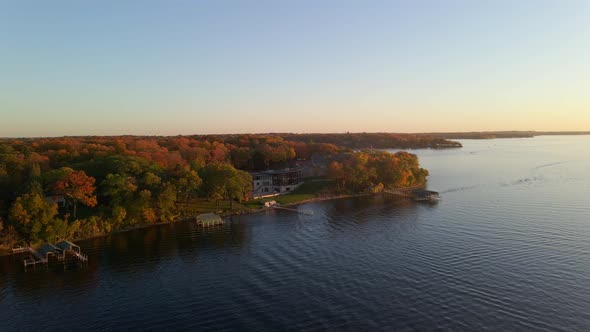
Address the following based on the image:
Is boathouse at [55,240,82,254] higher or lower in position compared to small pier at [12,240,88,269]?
higher

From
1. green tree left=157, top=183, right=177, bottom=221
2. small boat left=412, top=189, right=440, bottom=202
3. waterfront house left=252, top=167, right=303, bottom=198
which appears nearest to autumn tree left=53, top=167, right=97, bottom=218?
green tree left=157, top=183, right=177, bottom=221

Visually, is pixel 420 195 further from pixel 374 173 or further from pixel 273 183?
pixel 273 183

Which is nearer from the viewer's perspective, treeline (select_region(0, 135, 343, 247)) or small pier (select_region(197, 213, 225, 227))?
treeline (select_region(0, 135, 343, 247))

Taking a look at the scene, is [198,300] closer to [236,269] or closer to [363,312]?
[236,269]

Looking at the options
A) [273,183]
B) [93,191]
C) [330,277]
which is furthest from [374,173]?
[93,191]

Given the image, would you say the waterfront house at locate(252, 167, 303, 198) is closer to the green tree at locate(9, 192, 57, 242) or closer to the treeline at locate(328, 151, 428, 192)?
the treeline at locate(328, 151, 428, 192)

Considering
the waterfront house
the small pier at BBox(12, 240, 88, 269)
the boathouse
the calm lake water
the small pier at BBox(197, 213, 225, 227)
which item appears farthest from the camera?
the waterfront house

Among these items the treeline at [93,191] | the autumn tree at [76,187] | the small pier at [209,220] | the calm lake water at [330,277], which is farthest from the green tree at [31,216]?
the small pier at [209,220]
